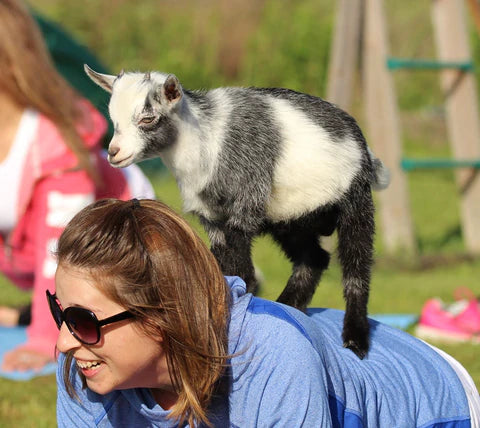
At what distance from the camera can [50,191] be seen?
3992 millimetres

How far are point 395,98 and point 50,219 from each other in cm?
372

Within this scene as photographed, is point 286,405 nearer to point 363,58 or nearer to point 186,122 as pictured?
point 186,122

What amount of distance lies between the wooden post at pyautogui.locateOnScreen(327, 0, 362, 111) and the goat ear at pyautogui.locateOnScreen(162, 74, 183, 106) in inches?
179

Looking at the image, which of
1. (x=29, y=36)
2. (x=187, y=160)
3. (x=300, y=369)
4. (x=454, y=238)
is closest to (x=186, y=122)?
(x=187, y=160)

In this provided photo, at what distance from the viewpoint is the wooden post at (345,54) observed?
20.2 feet

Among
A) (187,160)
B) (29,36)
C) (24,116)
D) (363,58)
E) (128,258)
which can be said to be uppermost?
(363,58)

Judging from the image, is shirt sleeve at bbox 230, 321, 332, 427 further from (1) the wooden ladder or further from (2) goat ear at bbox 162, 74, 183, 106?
(1) the wooden ladder

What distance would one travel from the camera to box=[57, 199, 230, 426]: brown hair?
68.9 inches

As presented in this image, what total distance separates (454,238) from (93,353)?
690 cm

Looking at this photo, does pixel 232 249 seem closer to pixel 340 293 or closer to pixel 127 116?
pixel 127 116

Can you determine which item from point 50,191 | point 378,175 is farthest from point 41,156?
point 378,175

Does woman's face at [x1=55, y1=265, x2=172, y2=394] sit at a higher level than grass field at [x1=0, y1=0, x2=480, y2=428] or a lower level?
lower

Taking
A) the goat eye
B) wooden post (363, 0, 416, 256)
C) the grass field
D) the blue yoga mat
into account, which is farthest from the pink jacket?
wooden post (363, 0, 416, 256)

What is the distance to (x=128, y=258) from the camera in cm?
175
